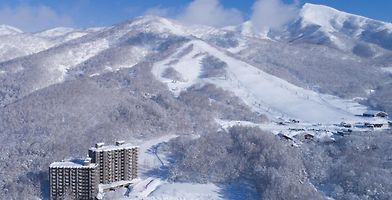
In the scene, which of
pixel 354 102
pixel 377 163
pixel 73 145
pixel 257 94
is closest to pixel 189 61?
pixel 257 94

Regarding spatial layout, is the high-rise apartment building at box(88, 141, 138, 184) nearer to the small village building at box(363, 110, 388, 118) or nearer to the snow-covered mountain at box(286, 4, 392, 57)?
the small village building at box(363, 110, 388, 118)

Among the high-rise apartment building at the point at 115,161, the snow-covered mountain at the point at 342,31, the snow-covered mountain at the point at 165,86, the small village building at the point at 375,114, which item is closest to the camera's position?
the high-rise apartment building at the point at 115,161

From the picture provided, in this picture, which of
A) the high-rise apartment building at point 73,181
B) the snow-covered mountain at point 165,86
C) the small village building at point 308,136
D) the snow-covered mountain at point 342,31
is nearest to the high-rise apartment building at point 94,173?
the high-rise apartment building at point 73,181

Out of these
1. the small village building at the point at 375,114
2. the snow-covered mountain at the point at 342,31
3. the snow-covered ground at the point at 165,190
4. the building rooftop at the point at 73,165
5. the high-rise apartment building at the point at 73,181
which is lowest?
the small village building at the point at 375,114

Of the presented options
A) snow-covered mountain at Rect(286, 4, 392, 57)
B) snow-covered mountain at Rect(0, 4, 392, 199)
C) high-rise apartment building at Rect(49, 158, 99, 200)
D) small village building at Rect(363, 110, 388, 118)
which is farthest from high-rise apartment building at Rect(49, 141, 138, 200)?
snow-covered mountain at Rect(286, 4, 392, 57)

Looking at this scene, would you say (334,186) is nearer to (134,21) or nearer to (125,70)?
(125,70)

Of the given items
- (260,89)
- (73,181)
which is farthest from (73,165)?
(260,89)

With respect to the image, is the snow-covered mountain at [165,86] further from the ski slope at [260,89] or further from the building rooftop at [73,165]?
the building rooftop at [73,165]
